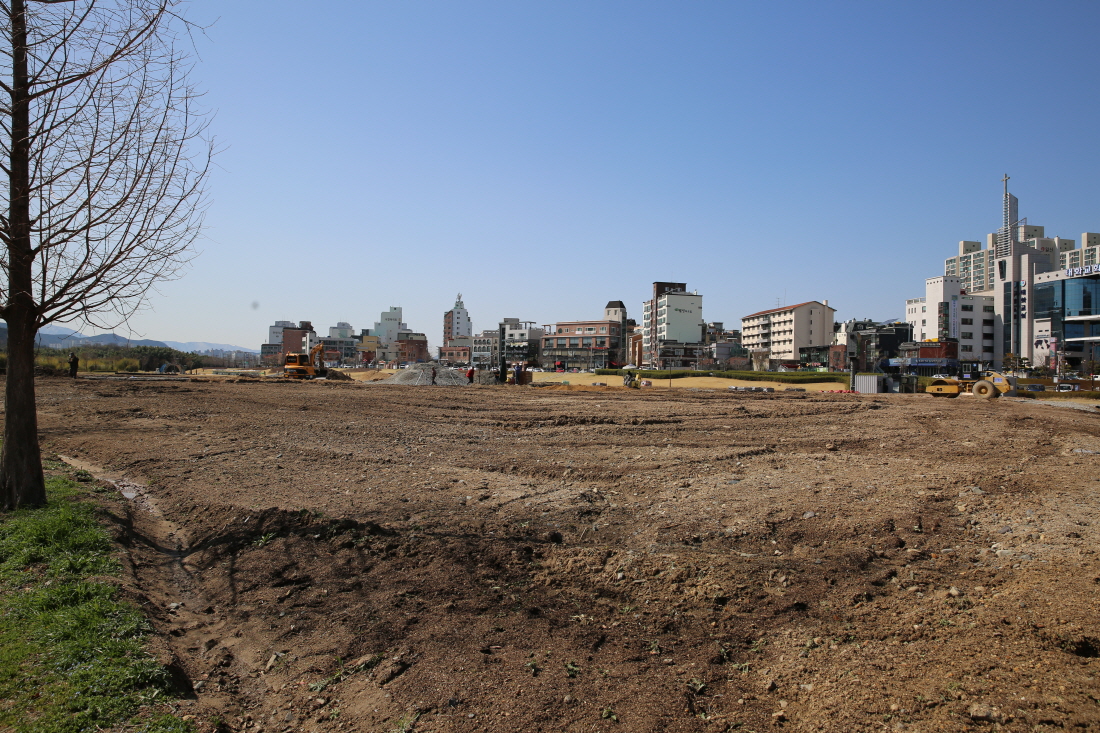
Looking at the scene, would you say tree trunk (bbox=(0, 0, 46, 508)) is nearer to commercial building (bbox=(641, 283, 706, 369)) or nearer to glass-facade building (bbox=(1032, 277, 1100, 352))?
commercial building (bbox=(641, 283, 706, 369))

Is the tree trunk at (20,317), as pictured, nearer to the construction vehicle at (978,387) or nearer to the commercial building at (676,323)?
the construction vehicle at (978,387)

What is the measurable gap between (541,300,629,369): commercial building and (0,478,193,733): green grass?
12744 cm

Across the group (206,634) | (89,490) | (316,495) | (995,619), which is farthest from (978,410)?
(89,490)

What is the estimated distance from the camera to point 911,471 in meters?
11.2

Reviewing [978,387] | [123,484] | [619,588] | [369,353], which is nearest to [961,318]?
[978,387]

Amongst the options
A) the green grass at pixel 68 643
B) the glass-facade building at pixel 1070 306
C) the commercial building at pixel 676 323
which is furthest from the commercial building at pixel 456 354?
the green grass at pixel 68 643

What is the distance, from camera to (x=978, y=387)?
31.9m

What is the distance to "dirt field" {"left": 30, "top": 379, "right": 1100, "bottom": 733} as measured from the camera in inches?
160

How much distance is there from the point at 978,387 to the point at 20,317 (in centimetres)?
4007

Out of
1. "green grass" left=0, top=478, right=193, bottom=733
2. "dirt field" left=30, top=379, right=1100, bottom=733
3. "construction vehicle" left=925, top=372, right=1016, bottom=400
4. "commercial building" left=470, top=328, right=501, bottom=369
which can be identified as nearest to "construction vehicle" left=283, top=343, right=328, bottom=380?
"dirt field" left=30, top=379, right=1100, bottom=733

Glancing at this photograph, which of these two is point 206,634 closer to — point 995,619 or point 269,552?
point 269,552

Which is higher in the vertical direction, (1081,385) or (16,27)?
(16,27)

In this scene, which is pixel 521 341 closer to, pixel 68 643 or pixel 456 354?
pixel 456 354

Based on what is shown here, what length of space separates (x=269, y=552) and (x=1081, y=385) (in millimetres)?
57500
